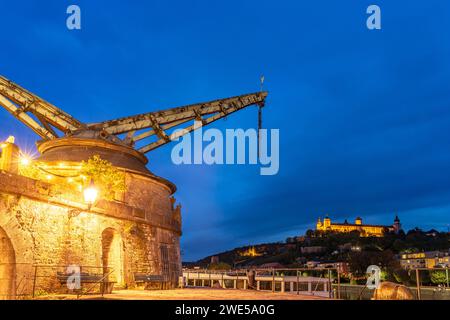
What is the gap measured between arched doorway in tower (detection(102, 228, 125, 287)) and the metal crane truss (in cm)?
717

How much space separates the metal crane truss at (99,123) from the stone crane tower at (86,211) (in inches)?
2.4

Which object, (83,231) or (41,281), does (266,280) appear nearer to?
(83,231)

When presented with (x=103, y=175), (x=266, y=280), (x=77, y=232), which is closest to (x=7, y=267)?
(x=77, y=232)

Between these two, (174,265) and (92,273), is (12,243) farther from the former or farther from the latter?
(174,265)

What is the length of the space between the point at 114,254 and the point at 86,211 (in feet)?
11.0

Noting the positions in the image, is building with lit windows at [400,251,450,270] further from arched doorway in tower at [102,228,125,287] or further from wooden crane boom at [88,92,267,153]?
arched doorway in tower at [102,228,125,287]

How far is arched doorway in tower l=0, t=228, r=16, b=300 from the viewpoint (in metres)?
14.6

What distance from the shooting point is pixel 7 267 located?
14.8 metres

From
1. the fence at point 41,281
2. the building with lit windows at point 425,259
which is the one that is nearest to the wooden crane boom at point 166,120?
the fence at point 41,281

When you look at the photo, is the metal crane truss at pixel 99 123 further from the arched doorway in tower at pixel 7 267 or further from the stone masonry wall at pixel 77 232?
the arched doorway in tower at pixel 7 267

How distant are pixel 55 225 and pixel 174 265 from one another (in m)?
10.4

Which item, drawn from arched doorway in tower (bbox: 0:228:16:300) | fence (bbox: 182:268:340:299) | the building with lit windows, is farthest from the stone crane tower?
the building with lit windows

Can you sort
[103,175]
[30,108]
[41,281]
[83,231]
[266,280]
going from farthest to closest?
[266,280] < [30,108] < [103,175] < [83,231] < [41,281]
